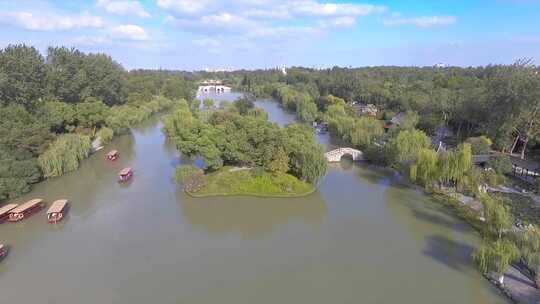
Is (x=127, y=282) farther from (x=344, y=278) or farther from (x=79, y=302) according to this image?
(x=344, y=278)

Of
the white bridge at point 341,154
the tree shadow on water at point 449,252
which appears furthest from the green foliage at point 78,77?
the tree shadow on water at point 449,252

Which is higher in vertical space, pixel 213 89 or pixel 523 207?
pixel 213 89

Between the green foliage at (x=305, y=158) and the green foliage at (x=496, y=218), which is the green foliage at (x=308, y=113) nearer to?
the green foliage at (x=305, y=158)

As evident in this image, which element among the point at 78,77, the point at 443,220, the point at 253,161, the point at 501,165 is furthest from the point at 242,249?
the point at 78,77

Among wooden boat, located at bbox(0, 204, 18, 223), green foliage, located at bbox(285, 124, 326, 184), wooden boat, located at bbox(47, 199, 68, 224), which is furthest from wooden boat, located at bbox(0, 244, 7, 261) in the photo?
green foliage, located at bbox(285, 124, 326, 184)

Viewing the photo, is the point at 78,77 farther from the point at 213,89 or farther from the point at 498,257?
the point at 213,89

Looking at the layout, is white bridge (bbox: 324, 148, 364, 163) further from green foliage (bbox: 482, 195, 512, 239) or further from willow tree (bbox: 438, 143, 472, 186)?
green foliage (bbox: 482, 195, 512, 239)

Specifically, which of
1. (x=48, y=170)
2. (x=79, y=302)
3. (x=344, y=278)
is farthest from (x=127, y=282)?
(x=48, y=170)
